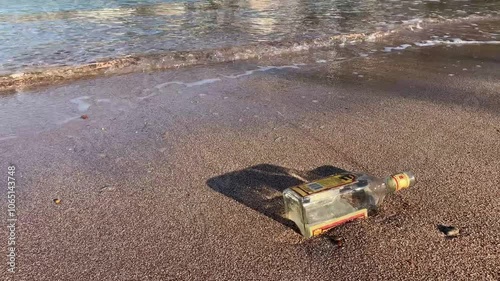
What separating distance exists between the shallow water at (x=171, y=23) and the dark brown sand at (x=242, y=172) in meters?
2.07

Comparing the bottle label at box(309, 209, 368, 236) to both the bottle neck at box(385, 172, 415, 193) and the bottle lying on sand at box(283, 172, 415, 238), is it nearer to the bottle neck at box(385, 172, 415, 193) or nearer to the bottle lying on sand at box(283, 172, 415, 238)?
the bottle lying on sand at box(283, 172, 415, 238)

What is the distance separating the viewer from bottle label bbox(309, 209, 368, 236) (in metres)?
2.09

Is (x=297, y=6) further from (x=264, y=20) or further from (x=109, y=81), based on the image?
(x=109, y=81)

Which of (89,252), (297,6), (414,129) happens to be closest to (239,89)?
(414,129)

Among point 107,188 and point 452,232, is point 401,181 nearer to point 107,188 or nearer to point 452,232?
point 452,232

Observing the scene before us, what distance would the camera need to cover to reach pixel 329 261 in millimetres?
1964

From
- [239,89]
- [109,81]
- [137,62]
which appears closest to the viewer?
[239,89]

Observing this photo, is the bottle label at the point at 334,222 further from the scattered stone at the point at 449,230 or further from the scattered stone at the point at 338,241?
the scattered stone at the point at 449,230

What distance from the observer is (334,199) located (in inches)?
89.4

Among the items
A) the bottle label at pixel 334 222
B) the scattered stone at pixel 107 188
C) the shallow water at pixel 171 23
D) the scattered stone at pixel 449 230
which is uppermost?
the bottle label at pixel 334 222

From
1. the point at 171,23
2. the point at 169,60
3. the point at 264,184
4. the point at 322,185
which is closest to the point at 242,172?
the point at 264,184

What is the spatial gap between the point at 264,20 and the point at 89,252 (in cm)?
872

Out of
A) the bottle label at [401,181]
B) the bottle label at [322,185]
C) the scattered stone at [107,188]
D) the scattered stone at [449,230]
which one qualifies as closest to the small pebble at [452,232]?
the scattered stone at [449,230]

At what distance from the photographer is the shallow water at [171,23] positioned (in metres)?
7.09
